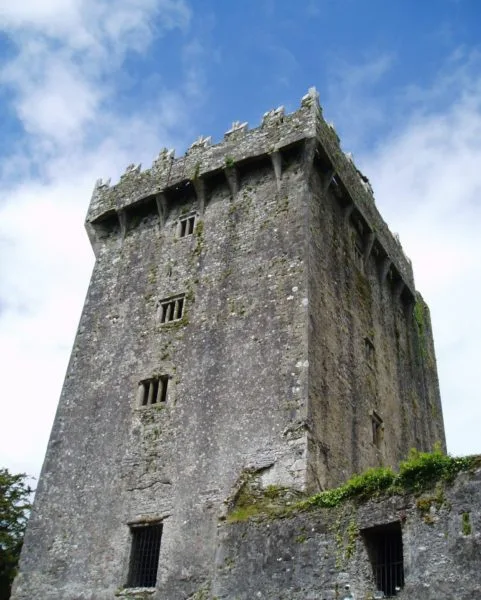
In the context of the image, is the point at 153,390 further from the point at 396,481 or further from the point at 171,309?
the point at 396,481

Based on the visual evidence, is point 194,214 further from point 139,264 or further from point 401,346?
point 401,346

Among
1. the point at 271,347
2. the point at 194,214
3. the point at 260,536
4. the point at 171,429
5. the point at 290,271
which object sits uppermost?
the point at 194,214

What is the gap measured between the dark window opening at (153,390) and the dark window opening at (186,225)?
5.72 metres

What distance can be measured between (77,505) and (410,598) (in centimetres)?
1058

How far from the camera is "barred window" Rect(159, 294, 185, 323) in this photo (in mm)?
21891

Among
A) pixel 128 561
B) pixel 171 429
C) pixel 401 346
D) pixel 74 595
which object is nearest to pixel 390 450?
pixel 401 346

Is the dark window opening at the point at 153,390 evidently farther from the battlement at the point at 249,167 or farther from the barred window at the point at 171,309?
the battlement at the point at 249,167

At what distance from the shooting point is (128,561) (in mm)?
17672

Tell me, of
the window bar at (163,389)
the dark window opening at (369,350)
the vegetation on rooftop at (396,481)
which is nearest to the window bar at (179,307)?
the window bar at (163,389)

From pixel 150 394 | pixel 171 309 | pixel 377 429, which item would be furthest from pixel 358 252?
pixel 150 394

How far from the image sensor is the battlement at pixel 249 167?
22844 millimetres

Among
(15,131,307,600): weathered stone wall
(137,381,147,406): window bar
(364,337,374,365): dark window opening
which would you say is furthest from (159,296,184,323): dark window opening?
(364,337,374,365): dark window opening

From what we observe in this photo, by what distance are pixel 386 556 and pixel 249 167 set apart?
1448 cm

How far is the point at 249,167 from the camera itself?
77.5ft
